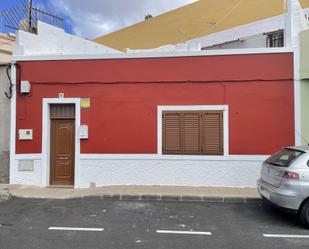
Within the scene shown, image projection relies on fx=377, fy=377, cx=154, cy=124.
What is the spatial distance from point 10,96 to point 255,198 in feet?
25.4

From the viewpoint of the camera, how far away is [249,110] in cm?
1099

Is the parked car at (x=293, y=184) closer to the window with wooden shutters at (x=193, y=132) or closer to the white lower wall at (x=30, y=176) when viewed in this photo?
the window with wooden shutters at (x=193, y=132)

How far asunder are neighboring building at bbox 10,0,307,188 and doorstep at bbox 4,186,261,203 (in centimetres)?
49

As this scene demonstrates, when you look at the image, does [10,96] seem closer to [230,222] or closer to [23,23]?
[23,23]

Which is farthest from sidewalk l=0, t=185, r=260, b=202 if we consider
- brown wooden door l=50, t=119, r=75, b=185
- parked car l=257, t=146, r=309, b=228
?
parked car l=257, t=146, r=309, b=228

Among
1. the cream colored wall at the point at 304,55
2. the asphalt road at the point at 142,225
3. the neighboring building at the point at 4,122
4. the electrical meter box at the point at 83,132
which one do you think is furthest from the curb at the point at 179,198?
the cream colored wall at the point at 304,55

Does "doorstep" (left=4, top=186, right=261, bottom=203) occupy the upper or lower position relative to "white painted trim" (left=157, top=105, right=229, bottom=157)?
lower

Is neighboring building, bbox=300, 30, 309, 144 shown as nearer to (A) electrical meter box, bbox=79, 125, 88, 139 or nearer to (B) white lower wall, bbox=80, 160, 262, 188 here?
(B) white lower wall, bbox=80, 160, 262, 188

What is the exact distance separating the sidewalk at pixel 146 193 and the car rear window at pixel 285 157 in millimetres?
1884

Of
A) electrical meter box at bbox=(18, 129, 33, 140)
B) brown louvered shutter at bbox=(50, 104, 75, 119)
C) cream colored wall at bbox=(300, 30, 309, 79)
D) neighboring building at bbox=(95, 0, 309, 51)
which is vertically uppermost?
neighboring building at bbox=(95, 0, 309, 51)

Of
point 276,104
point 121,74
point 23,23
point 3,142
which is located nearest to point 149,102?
point 121,74

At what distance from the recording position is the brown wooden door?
11594mm

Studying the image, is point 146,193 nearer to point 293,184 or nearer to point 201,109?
point 201,109

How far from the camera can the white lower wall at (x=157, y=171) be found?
35.9 ft
